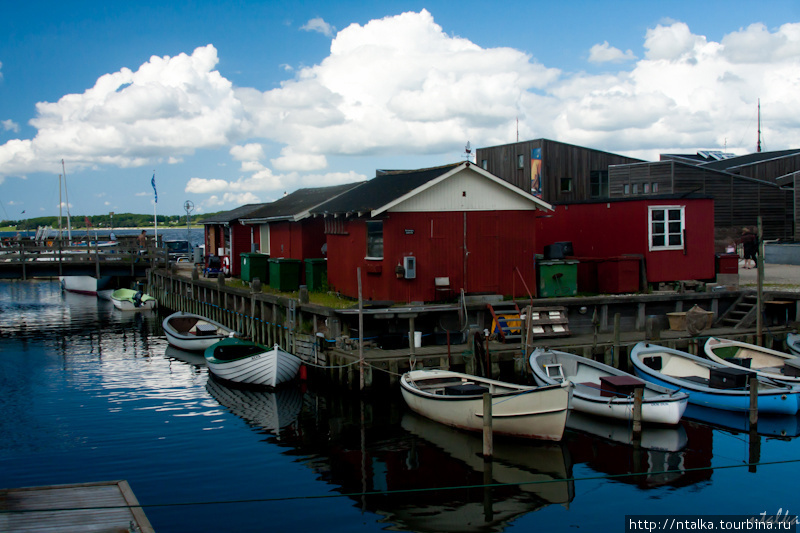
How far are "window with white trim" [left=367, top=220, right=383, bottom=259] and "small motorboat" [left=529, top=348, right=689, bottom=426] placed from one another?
22.1 ft

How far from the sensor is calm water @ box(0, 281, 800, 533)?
12.0 meters

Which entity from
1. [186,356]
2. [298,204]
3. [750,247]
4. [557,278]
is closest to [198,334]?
[186,356]

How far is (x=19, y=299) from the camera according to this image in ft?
181

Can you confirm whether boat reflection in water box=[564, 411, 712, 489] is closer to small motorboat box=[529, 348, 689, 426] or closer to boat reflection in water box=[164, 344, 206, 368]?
small motorboat box=[529, 348, 689, 426]

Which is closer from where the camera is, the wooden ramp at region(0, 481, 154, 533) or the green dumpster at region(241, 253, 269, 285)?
the wooden ramp at region(0, 481, 154, 533)

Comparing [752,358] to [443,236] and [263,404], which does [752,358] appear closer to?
[443,236]

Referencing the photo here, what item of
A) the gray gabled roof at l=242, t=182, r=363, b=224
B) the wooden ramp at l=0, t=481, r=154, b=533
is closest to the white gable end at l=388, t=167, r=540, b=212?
the gray gabled roof at l=242, t=182, r=363, b=224

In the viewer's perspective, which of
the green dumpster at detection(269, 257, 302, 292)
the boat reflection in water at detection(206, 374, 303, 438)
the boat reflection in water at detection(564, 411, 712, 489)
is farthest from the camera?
the green dumpster at detection(269, 257, 302, 292)

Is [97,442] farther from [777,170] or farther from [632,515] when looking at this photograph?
[777,170]

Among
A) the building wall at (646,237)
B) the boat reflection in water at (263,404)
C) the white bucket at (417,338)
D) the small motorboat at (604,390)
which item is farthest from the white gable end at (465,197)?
the boat reflection in water at (263,404)

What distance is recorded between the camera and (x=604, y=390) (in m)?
16.8

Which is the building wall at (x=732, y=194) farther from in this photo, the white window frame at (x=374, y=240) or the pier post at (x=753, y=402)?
the pier post at (x=753, y=402)

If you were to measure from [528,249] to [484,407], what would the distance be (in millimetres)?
10615

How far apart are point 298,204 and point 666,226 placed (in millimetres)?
17655
